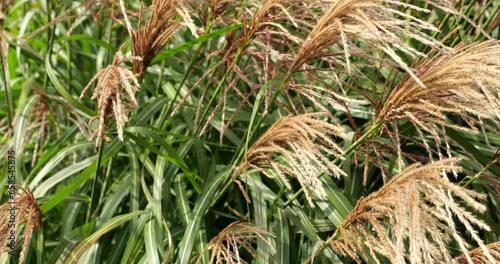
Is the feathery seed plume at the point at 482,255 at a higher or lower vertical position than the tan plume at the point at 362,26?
lower

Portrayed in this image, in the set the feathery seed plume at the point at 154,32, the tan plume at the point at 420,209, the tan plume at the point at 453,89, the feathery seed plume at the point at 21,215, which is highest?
the feathery seed plume at the point at 154,32

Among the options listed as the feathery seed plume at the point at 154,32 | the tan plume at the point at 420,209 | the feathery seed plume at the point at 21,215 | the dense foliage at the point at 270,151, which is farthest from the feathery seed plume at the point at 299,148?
the feathery seed plume at the point at 21,215

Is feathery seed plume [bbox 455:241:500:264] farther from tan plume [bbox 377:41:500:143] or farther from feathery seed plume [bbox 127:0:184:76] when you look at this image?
feathery seed plume [bbox 127:0:184:76]

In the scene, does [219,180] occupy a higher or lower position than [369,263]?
higher

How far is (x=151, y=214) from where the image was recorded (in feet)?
7.73

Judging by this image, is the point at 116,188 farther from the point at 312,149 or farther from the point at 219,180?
the point at 312,149

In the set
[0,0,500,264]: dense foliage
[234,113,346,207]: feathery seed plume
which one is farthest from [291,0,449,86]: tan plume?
[234,113,346,207]: feathery seed plume

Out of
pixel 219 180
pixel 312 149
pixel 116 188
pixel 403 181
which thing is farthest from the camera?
pixel 116 188

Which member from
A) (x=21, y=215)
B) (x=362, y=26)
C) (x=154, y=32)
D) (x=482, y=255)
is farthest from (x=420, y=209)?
(x=21, y=215)

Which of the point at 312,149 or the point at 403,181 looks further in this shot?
the point at 312,149

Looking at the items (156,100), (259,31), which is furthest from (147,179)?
(259,31)

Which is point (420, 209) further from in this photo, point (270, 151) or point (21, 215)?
point (21, 215)

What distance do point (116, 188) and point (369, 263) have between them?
103cm

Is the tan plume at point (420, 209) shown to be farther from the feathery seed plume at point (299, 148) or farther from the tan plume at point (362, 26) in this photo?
the tan plume at point (362, 26)
